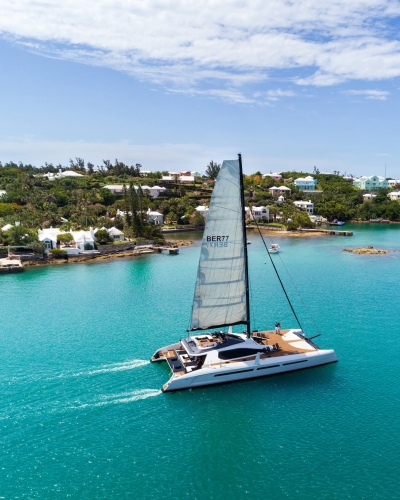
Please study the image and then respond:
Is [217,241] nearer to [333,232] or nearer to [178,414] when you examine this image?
[178,414]

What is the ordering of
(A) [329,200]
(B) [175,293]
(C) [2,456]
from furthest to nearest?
(A) [329,200]
(B) [175,293]
(C) [2,456]

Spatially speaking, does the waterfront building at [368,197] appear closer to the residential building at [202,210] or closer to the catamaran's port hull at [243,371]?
the residential building at [202,210]

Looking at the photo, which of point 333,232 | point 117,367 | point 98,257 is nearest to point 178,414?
point 117,367

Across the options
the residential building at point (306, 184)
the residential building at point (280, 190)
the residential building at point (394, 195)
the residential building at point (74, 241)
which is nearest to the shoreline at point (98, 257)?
the residential building at point (74, 241)

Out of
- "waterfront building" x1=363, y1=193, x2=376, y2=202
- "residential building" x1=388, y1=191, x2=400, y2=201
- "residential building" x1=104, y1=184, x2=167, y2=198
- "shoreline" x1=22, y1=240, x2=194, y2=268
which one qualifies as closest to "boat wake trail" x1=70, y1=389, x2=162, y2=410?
"shoreline" x1=22, y1=240, x2=194, y2=268

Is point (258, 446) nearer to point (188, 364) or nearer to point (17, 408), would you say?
point (188, 364)

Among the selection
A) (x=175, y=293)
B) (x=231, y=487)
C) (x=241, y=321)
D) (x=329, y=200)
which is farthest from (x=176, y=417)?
(x=329, y=200)

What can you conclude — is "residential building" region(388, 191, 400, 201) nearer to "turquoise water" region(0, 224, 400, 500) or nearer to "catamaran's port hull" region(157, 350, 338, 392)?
"turquoise water" region(0, 224, 400, 500)

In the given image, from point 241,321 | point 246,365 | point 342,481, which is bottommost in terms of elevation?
point 342,481
